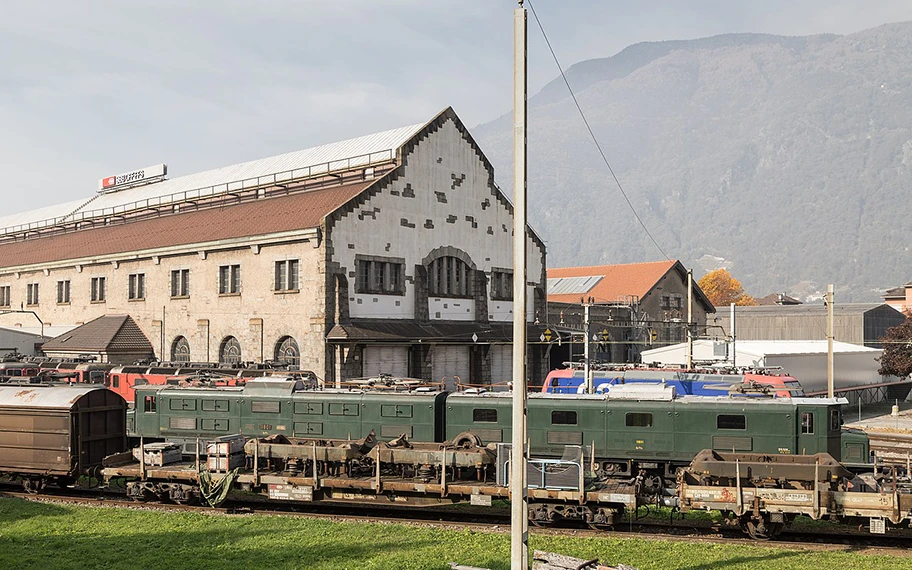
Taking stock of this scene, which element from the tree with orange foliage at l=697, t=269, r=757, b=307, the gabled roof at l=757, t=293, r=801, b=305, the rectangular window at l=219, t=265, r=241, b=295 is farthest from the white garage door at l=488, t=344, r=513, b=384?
the tree with orange foliage at l=697, t=269, r=757, b=307

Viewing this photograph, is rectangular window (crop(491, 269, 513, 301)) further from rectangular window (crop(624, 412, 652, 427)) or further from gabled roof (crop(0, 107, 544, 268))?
rectangular window (crop(624, 412, 652, 427))

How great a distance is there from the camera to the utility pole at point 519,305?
1357 centimetres

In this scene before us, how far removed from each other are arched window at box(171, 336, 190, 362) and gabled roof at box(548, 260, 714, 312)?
3755cm

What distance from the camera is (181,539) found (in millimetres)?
19891

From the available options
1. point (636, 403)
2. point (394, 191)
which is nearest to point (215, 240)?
point (394, 191)

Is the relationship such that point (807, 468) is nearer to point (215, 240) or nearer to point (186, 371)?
point (186, 371)

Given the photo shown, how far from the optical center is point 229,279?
163 ft

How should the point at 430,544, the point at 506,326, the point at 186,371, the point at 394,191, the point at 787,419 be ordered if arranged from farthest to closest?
the point at 506,326 < the point at 394,191 < the point at 186,371 < the point at 787,419 < the point at 430,544

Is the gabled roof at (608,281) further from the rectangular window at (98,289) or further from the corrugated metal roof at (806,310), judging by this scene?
the rectangular window at (98,289)

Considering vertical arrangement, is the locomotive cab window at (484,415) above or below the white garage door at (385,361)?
below

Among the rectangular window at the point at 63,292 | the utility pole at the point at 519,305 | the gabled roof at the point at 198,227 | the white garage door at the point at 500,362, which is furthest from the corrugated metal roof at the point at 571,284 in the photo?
the utility pole at the point at 519,305

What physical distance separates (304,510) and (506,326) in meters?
33.3

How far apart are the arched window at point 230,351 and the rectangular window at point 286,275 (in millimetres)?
5258

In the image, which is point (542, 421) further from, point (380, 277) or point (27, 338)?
point (27, 338)
